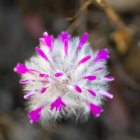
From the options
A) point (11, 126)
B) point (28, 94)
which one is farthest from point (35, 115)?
point (11, 126)

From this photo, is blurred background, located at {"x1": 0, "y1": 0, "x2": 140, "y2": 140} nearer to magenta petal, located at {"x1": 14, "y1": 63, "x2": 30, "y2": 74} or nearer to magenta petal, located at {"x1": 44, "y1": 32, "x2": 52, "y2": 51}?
magenta petal, located at {"x1": 44, "y1": 32, "x2": 52, "y2": 51}

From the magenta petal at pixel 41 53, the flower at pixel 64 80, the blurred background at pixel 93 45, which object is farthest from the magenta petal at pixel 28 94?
the blurred background at pixel 93 45

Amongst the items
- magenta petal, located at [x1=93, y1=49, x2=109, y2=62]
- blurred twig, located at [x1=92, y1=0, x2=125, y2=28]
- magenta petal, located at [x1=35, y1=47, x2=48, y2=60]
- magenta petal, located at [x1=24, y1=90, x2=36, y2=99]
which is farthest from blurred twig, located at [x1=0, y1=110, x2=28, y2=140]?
blurred twig, located at [x1=92, y1=0, x2=125, y2=28]

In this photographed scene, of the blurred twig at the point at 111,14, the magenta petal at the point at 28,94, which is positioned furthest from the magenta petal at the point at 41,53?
Answer: the blurred twig at the point at 111,14

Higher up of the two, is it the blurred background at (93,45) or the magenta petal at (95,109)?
the blurred background at (93,45)

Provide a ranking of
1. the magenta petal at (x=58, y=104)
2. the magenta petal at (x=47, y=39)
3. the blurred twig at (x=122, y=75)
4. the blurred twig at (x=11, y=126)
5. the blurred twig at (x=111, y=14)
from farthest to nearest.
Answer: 1. the blurred twig at (x=122, y=75)
2. the blurred twig at (x=11, y=126)
3. the blurred twig at (x=111, y=14)
4. the magenta petal at (x=47, y=39)
5. the magenta petal at (x=58, y=104)

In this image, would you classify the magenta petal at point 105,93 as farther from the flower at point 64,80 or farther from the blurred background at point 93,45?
the blurred background at point 93,45

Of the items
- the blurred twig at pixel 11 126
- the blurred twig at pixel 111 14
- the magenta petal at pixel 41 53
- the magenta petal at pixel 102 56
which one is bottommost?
the blurred twig at pixel 11 126

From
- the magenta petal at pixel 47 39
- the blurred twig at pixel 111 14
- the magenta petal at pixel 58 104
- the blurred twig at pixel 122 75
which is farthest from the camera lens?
the blurred twig at pixel 122 75

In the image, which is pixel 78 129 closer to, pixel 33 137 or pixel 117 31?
pixel 33 137

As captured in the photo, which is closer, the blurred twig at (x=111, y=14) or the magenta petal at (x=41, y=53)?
the magenta petal at (x=41, y=53)
